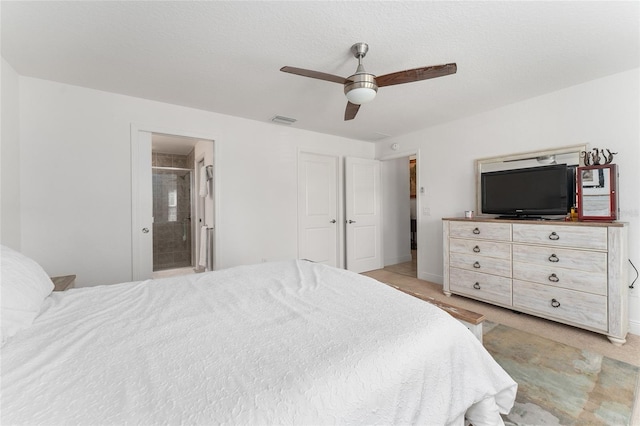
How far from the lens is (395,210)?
5461 mm

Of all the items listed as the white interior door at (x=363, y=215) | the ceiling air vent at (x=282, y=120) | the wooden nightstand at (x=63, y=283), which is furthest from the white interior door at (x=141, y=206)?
the white interior door at (x=363, y=215)

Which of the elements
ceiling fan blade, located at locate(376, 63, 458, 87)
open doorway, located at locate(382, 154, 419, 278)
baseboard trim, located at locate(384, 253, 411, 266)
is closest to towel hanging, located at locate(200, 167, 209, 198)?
ceiling fan blade, located at locate(376, 63, 458, 87)

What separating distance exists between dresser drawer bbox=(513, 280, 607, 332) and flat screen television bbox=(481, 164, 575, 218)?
0.81m

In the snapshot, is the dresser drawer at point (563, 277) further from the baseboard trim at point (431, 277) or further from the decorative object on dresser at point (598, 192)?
the baseboard trim at point (431, 277)

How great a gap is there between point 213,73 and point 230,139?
1193mm

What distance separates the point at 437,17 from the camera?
1.74 meters

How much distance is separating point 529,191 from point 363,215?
7.86ft

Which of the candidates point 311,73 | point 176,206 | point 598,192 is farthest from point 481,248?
point 176,206

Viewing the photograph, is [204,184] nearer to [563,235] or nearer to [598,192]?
[563,235]

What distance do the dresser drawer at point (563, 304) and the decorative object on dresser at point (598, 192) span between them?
2.41ft

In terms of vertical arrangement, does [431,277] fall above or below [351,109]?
below

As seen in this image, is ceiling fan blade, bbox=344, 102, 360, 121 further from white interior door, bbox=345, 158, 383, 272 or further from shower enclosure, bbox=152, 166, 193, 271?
shower enclosure, bbox=152, 166, 193, 271

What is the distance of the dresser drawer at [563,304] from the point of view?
2363 millimetres

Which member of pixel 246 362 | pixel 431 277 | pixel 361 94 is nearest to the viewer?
pixel 246 362
